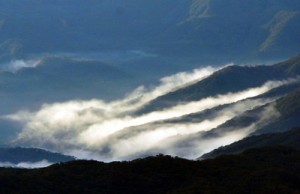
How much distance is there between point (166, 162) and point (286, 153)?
75.7 feet

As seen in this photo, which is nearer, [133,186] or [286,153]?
[133,186]

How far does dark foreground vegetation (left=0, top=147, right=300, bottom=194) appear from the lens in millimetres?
66938

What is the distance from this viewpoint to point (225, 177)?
238 ft

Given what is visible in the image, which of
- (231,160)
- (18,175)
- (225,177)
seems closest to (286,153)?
(231,160)

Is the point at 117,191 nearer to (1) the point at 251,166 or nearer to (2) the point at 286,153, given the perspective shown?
(1) the point at 251,166

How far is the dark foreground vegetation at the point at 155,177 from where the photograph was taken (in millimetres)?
66938

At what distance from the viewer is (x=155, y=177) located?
7106 cm

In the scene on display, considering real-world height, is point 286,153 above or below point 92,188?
above

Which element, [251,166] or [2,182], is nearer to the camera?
[2,182]

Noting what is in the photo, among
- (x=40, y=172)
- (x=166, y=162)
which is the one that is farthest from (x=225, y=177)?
(x=40, y=172)

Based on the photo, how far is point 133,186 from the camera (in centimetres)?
6869

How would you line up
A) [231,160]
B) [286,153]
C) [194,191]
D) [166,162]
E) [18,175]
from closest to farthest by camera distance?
[194,191] → [18,175] → [166,162] → [231,160] → [286,153]

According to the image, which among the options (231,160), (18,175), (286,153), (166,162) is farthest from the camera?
(286,153)

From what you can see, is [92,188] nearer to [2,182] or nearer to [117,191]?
[117,191]
